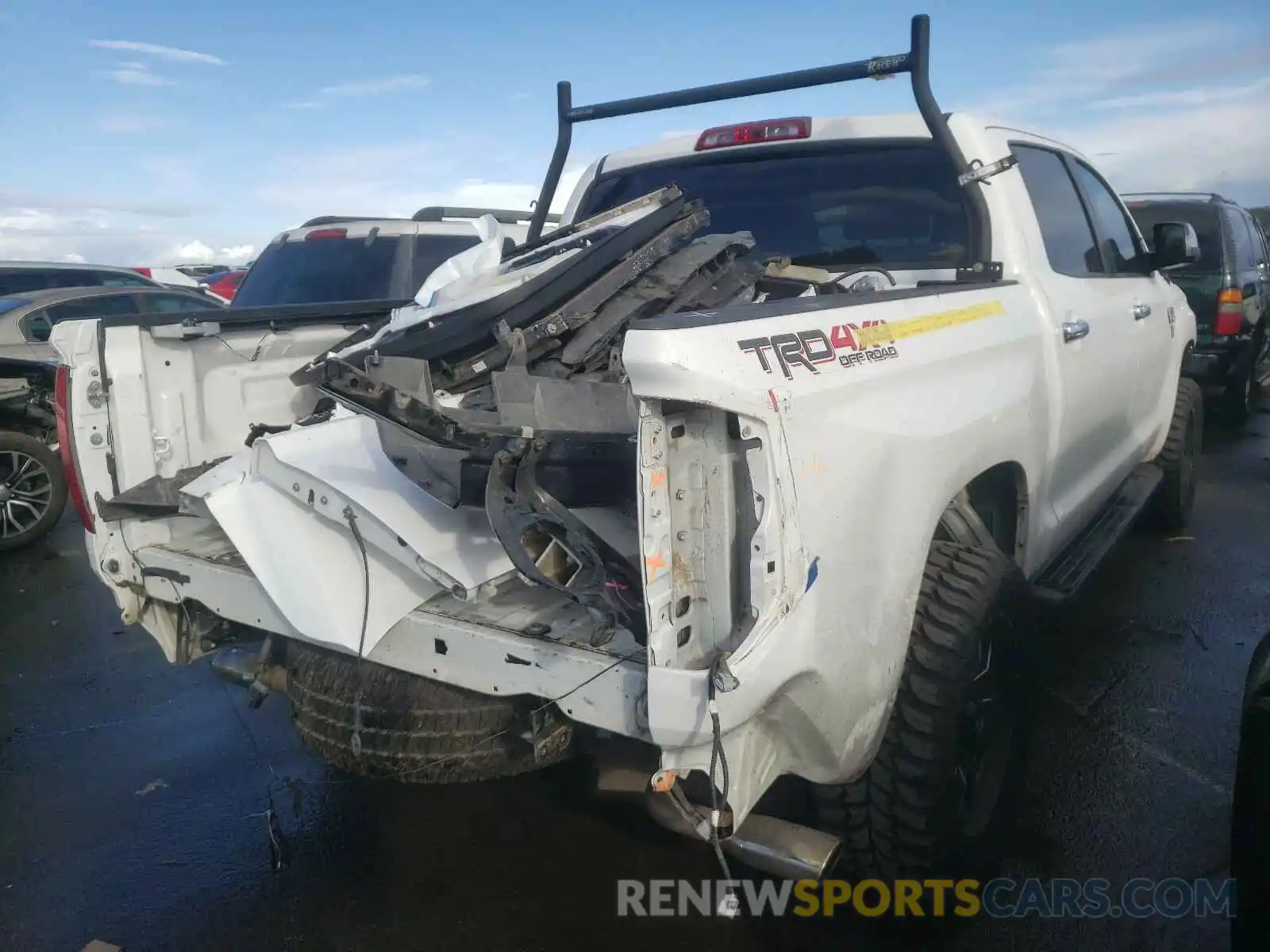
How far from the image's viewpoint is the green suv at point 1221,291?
8562 millimetres

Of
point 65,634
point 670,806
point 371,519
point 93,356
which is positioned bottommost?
point 65,634

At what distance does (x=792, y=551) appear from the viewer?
1.90m

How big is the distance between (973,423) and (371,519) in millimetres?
1615

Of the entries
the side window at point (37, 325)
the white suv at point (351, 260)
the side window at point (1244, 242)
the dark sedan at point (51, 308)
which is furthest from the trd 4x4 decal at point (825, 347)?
the side window at point (37, 325)

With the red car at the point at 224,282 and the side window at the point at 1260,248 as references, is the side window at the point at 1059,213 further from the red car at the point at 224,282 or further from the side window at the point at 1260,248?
the red car at the point at 224,282

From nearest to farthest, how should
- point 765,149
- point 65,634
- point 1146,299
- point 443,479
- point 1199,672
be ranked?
point 443,479 → point 765,149 → point 1199,672 → point 1146,299 → point 65,634

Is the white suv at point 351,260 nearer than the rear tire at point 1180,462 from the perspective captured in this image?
No

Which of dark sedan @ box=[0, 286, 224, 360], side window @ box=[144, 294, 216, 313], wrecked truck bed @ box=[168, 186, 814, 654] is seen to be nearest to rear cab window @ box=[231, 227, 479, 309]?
side window @ box=[144, 294, 216, 313]

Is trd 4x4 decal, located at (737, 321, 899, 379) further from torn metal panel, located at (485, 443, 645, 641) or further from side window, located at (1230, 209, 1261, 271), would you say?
side window, located at (1230, 209, 1261, 271)

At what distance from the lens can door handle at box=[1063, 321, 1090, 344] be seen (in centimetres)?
336

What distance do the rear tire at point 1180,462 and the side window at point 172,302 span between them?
8.07 meters

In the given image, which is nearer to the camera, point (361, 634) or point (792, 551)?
point (792, 551)

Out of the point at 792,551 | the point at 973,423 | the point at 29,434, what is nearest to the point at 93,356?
the point at 792,551

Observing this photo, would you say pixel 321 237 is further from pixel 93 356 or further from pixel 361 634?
pixel 361 634
